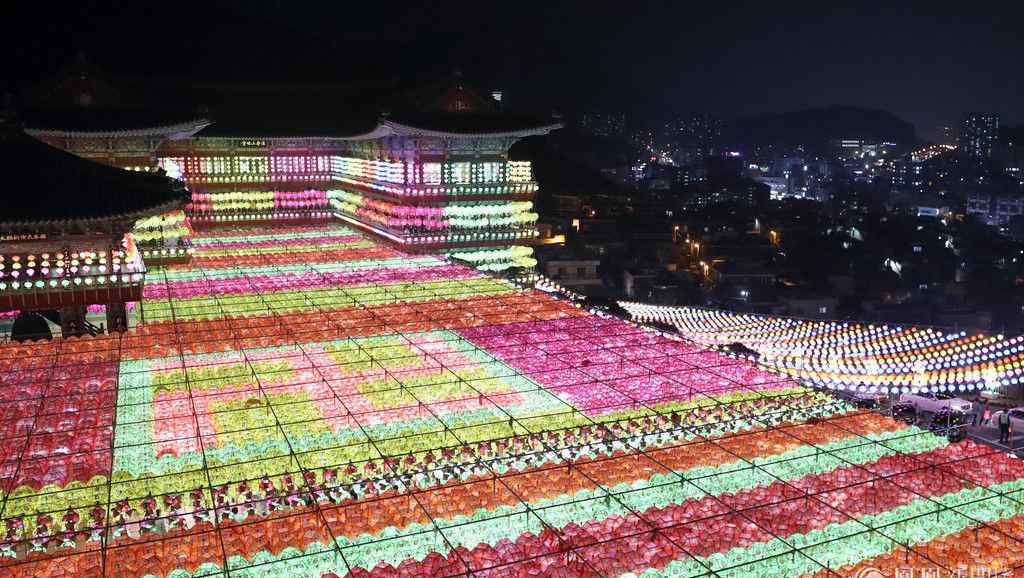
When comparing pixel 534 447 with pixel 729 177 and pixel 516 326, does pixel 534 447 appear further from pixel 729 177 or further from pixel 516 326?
pixel 729 177

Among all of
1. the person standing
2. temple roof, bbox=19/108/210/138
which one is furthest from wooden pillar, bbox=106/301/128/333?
the person standing

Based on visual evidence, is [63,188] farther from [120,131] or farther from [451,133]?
[451,133]

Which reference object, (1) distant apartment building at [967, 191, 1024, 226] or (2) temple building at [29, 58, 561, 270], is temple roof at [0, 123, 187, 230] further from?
(1) distant apartment building at [967, 191, 1024, 226]

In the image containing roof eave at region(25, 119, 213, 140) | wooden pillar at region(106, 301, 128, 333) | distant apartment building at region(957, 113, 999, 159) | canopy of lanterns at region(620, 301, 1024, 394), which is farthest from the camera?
distant apartment building at region(957, 113, 999, 159)

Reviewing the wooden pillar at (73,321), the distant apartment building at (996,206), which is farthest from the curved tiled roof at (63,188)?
the distant apartment building at (996,206)

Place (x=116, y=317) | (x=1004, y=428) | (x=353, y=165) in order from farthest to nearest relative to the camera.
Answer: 1. (x=353, y=165)
2. (x=116, y=317)
3. (x=1004, y=428)

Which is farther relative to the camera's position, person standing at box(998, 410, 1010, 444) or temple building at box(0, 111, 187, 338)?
temple building at box(0, 111, 187, 338)

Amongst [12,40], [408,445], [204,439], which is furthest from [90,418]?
[12,40]

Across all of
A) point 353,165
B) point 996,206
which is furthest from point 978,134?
point 353,165

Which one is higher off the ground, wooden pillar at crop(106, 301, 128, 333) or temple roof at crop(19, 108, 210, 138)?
temple roof at crop(19, 108, 210, 138)
